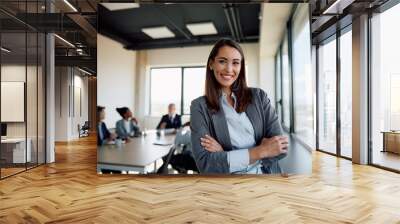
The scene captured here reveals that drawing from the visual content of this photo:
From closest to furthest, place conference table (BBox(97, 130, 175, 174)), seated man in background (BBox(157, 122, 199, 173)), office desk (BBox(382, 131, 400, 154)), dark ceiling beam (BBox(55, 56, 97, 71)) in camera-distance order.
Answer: seated man in background (BBox(157, 122, 199, 173))
conference table (BBox(97, 130, 175, 174))
office desk (BBox(382, 131, 400, 154))
dark ceiling beam (BBox(55, 56, 97, 71))

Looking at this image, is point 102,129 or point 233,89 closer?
point 233,89

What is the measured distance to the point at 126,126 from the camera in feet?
14.6

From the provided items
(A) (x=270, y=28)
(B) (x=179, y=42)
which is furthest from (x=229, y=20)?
(B) (x=179, y=42)

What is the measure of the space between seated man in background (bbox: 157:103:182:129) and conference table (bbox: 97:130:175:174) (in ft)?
0.38

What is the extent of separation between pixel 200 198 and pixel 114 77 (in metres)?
1.99

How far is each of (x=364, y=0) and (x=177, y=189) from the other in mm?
4209

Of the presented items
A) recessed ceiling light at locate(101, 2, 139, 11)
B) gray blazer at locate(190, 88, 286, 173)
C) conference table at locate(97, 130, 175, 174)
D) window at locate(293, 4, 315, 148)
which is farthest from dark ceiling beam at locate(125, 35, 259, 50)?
conference table at locate(97, 130, 175, 174)

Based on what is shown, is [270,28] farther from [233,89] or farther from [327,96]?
[327,96]

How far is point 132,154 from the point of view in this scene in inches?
173

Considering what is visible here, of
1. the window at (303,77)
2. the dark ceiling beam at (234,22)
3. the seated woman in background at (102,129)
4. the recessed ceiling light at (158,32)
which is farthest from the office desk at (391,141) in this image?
the seated woman in background at (102,129)

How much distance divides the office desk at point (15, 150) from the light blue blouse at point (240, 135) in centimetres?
365

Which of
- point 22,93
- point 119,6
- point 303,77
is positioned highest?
point 119,6

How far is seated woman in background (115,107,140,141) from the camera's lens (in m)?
4.43

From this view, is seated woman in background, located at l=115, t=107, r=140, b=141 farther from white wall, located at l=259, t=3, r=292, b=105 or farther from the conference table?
white wall, located at l=259, t=3, r=292, b=105
